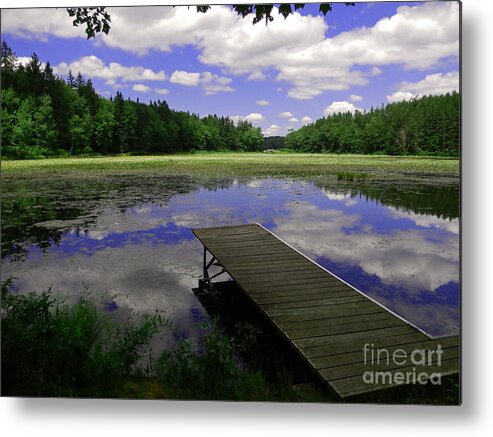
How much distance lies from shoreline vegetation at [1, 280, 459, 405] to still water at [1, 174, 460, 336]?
181 millimetres

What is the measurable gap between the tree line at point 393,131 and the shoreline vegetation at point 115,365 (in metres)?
1.38

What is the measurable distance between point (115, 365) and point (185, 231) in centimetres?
109

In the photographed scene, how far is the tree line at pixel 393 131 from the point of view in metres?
2.39

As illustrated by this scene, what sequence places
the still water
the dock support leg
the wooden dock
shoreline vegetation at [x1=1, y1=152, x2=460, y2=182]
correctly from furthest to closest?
the dock support leg, shoreline vegetation at [x1=1, y1=152, x2=460, y2=182], the still water, the wooden dock

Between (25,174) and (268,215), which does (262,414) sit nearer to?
(268,215)

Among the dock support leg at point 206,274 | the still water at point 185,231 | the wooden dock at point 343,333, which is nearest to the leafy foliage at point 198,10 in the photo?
the still water at point 185,231

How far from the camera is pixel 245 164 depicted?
3.06 meters

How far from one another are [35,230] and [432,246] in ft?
8.59

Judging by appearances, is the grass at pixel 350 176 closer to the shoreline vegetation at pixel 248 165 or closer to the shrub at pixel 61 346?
the shoreline vegetation at pixel 248 165

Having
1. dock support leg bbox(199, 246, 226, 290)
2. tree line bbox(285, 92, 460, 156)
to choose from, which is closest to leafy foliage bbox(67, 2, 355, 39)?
tree line bbox(285, 92, 460, 156)

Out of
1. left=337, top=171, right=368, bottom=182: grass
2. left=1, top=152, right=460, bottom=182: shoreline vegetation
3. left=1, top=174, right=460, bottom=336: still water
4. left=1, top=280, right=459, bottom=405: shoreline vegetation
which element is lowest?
left=1, top=280, right=459, bottom=405: shoreline vegetation

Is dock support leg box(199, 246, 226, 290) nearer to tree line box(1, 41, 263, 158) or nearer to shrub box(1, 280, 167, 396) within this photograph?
shrub box(1, 280, 167, 396)

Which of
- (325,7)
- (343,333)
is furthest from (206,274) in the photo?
(325,7)

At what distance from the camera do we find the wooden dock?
214 centimetres
